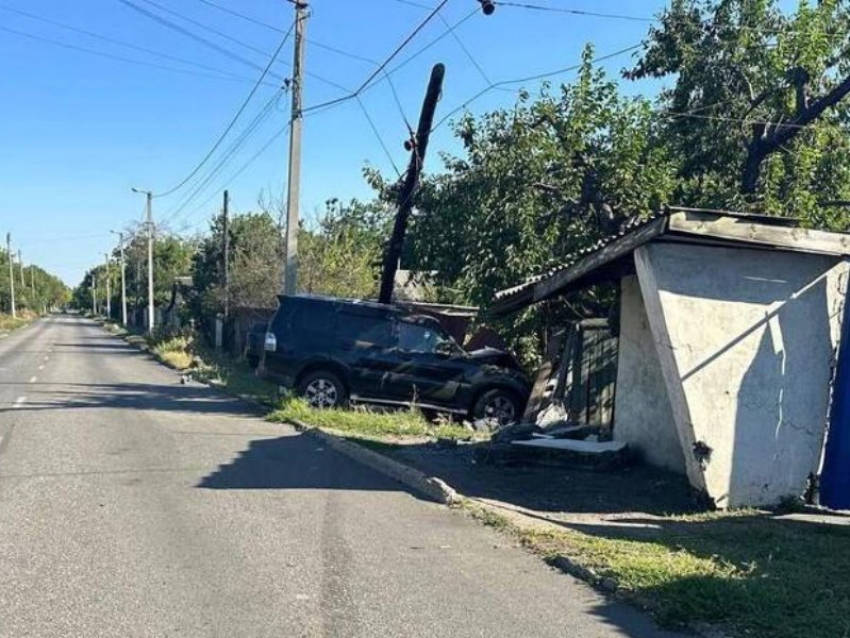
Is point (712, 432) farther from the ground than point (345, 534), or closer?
farther from the ground

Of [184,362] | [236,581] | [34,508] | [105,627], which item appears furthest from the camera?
[184,362]

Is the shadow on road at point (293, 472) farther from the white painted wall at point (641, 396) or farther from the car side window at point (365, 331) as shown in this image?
the car side window at point (365, 331)

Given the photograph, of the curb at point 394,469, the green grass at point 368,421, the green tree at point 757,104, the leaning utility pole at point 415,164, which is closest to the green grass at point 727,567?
the curb at point 394,469

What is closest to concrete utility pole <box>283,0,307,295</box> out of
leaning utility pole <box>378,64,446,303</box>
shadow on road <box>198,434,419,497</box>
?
leaning utility pole <box>378,64,446,303</box>

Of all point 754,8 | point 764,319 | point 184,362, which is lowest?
point 184,362

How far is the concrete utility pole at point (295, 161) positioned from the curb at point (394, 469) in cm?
570

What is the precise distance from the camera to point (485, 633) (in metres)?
5.07

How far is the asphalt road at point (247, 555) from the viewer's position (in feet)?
17.1

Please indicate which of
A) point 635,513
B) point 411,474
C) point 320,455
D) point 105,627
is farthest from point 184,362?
point 105,627

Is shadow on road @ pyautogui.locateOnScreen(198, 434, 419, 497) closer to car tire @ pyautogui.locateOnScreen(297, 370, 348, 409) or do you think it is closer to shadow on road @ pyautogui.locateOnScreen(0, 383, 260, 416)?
car tire @ pyautogui.locateOnScreen(297, 370, 348, 409)

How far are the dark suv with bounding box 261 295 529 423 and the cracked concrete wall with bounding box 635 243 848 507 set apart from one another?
→ 7.76m

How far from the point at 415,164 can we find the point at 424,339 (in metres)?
4.42

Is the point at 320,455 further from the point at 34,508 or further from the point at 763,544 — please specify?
the point at 763,544

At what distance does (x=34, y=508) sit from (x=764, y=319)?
721cm
